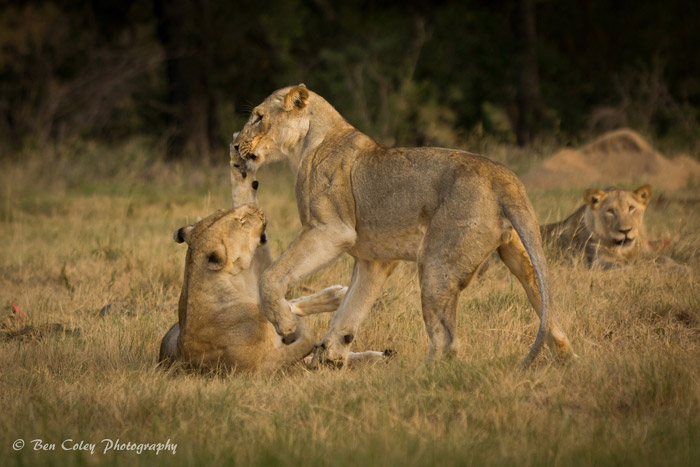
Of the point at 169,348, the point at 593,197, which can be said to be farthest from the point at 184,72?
the point at 169,348

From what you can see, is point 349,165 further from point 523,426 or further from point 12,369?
point 12,369

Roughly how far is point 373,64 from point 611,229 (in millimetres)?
11880

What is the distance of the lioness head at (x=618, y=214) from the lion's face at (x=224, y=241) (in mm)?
3503

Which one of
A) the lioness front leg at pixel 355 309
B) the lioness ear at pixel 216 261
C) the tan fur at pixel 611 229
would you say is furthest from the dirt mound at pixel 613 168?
the lioness ear at pixel 216 261

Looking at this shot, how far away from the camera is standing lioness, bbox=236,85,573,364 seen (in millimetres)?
4453

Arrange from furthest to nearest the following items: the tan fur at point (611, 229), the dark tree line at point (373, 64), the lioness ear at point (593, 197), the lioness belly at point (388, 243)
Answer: the dark tree line at point (373, 64), the lioness ear at point (593, 197), the tan fur at point (611, 229), the lioness belly at point (388, 243)

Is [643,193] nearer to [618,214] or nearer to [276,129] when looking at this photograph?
[618,214]

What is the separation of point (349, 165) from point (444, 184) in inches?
26.4

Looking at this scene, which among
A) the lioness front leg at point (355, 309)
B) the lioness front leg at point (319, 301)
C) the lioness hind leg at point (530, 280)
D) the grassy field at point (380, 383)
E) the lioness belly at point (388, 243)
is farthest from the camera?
the lioness front leg at point (319, 301)

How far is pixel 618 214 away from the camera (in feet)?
25.3

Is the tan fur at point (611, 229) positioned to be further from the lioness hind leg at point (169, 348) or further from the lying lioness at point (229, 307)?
the lioness hind leg at point (169, 348)

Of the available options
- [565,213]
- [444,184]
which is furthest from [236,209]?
[565,213]

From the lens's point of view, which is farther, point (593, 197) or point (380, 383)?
point (593, 197)

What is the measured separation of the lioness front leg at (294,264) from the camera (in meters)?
4.80
